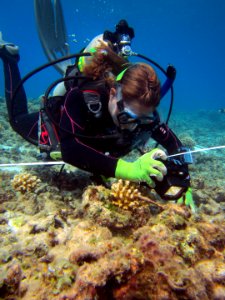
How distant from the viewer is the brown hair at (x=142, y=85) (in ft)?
8.96

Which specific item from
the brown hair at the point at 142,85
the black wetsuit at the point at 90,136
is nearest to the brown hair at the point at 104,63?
the black wetsuit at the point at 90,136

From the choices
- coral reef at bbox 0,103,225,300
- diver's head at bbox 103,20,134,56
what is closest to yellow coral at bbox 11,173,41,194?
coral reef at bbox 0,103,225,300

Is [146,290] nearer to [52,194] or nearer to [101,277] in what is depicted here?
[101,277]

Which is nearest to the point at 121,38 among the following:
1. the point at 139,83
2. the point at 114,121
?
the point at 114,121

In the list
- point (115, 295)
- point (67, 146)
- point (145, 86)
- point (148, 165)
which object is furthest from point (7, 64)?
point (115, 295)

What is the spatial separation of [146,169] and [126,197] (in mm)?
414

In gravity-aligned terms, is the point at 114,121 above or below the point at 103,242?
above

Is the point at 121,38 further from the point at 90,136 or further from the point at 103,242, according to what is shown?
the point at 103,242

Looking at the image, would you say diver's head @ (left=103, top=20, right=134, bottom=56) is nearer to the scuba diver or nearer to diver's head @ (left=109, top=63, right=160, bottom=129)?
the scuba diver

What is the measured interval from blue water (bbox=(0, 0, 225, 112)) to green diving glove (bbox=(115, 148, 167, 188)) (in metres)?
47.0

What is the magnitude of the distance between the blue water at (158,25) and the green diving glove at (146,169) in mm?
46963

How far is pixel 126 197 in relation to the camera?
281 centimetres

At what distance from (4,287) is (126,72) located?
2.49m

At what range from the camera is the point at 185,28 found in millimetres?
74500
